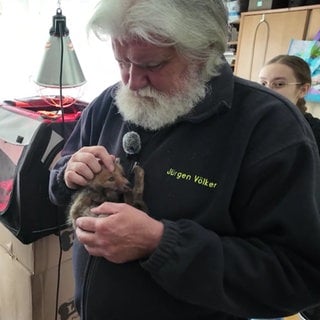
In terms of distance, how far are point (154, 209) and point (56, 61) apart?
0.84 metres

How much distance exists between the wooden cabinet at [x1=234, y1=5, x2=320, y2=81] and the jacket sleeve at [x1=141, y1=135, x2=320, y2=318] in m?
1.96

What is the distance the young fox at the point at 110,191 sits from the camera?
69 centimetres

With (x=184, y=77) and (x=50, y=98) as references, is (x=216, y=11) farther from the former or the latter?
(x=50, y=98)

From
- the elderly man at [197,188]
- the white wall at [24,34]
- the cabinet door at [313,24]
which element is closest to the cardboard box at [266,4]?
the cabinet door at [313,24]

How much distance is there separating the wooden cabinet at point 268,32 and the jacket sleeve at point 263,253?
1.96m

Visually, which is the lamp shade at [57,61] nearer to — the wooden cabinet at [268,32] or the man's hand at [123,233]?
the man's hand at [123,233]

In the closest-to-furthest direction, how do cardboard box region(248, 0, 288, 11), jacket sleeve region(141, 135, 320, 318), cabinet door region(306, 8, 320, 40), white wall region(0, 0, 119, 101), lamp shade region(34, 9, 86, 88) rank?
jacket sleeve region(141, 135, 320, 318) < lamp shade region(34, 9, 86, 88) < white wall region(0, 0, 119, 101) < cabinet door region(306, 8, 320, 40) < cardboard box region(248, 0, 288, 11)

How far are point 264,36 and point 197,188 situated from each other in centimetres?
227

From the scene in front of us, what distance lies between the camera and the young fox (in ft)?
2.28

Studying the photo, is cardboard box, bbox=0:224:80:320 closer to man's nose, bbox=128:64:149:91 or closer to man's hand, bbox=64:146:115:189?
man's hand, bbox=64:146:115:189

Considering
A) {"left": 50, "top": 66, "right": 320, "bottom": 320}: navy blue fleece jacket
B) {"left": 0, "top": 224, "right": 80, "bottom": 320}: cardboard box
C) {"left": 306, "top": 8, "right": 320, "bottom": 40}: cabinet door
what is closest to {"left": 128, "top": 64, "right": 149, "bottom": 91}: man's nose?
{"left": 50, "top": 66, "right": 320, "bottom": 320}: navy blue fleece jacket

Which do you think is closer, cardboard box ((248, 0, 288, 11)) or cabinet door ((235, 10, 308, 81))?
cabinet door ((235, 10, 308, 81))

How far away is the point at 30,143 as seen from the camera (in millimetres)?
1138

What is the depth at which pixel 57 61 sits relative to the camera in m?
1.27
